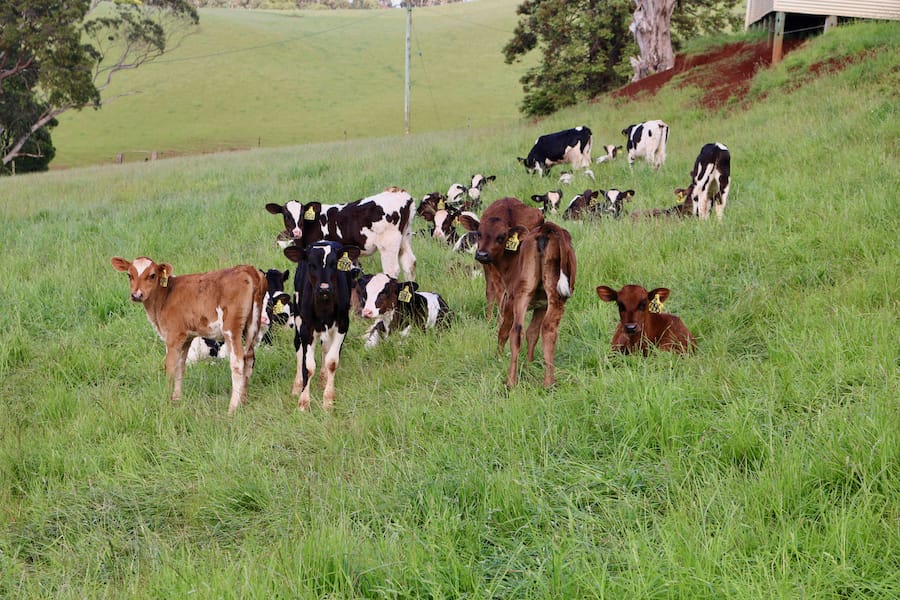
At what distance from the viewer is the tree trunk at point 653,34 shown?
2575cm

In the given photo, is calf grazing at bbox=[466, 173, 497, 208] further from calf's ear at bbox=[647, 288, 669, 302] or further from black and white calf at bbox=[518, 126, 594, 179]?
calf's ear at bbox=[647, 288, 669, 302]

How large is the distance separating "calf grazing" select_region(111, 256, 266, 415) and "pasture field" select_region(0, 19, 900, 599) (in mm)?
364

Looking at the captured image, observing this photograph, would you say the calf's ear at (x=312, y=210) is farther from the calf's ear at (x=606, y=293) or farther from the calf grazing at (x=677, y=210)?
the calf's ear at (x=606, y=293)

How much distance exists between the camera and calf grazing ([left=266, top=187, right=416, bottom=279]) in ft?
33.0

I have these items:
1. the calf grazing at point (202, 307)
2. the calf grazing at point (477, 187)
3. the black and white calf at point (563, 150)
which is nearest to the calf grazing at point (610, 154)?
the black and white calf at point (563, 150)

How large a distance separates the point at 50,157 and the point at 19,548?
4832 centimetres

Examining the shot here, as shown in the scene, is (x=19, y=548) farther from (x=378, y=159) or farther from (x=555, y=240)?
(x=378, y=159)

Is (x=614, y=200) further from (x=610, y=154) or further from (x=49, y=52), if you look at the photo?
(x=49, y=52)

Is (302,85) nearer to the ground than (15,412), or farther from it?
farther from it

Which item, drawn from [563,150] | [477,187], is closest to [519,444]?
[477,187]

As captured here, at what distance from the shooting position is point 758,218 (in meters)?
8.84

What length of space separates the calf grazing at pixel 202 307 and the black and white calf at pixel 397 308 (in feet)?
4.33

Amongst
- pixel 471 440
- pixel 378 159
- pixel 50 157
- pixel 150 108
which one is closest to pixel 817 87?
pixel 378 159

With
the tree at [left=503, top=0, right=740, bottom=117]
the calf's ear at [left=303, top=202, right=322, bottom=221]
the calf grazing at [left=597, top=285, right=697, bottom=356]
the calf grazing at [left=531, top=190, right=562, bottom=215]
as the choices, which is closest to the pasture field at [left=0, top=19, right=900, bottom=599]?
the calf grazing at [left=597, top=285, right=697, bottom=356]
